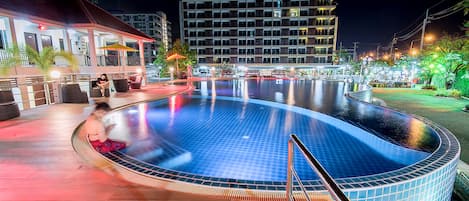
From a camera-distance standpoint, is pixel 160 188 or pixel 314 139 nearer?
pixel 160 188

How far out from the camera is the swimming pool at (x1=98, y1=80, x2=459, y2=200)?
309cm

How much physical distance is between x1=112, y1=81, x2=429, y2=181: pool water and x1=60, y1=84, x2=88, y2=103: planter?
1.51 m

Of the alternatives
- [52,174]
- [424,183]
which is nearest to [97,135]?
[52,174]

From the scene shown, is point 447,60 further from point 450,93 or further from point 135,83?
point 135,83

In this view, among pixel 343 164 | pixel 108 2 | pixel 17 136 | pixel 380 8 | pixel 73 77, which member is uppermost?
pixel 108 2

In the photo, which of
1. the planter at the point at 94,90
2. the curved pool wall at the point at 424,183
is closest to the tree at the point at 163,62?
the planter at the point at 94,90

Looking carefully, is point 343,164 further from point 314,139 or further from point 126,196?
point 126,196

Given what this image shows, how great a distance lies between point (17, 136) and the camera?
4.18 meters

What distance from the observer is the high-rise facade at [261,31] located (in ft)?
126

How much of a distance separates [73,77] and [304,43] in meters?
36.3

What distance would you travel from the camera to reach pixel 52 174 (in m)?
2.76

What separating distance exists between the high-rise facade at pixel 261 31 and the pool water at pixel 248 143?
3260cm

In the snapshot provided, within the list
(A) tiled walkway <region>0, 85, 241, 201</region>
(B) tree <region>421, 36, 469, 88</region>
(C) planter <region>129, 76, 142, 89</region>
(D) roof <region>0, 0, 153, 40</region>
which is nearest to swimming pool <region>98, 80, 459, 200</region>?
(A) tiled walkway <region>0, 85, 241, 201</region>

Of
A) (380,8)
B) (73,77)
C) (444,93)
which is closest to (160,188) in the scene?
(73,77)
